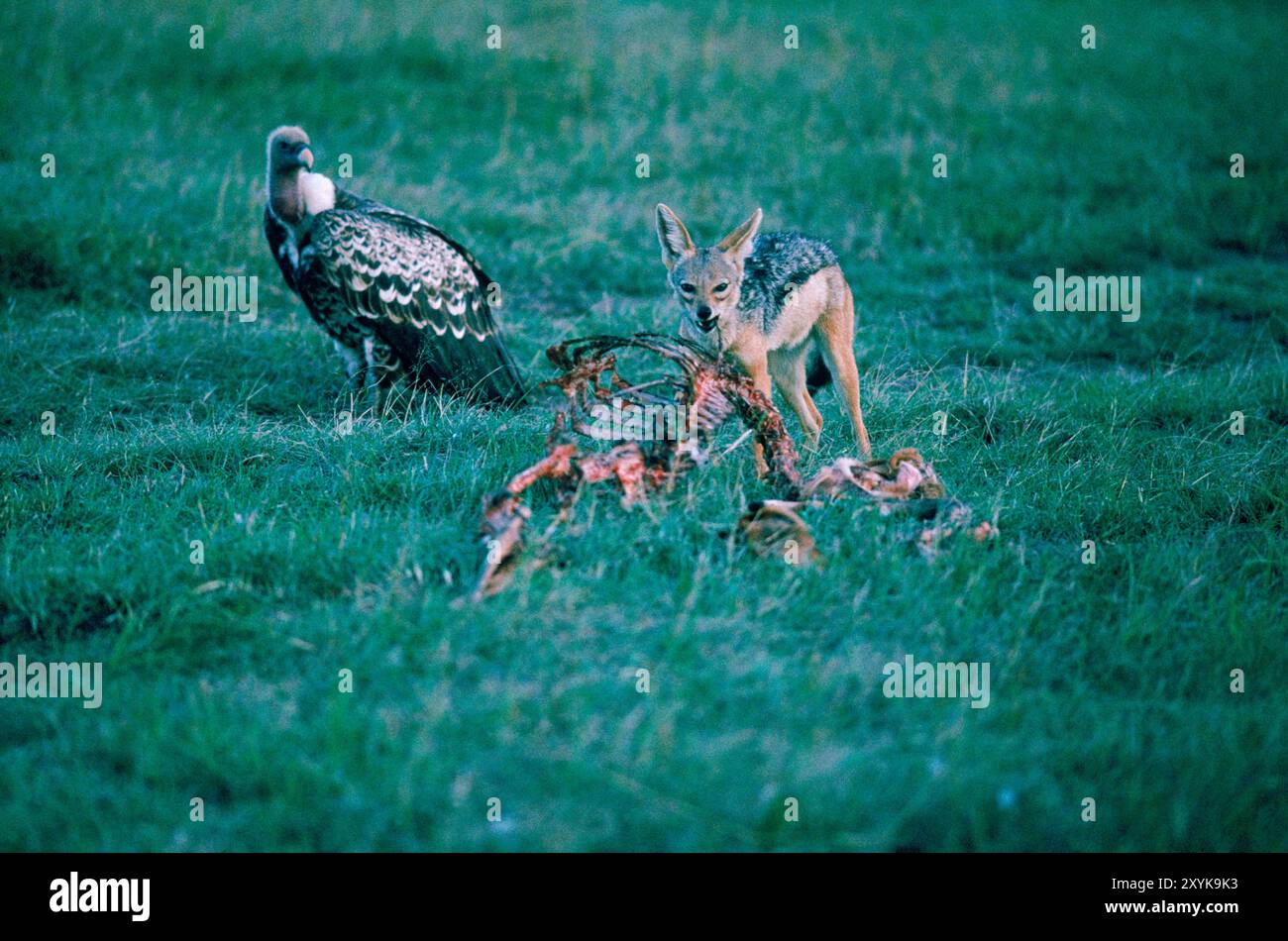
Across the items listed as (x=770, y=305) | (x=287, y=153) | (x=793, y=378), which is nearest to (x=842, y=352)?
(x=793, y=378)

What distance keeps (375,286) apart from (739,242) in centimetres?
242

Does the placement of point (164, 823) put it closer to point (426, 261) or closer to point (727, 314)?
point (727, 314)

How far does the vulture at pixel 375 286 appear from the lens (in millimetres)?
6836

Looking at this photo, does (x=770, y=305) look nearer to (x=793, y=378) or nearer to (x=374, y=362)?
(x=793, y=378)

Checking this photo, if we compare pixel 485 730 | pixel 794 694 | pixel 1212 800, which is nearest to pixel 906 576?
pixel 794 694

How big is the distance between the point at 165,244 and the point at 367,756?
657 cm

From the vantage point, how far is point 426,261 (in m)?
7.25

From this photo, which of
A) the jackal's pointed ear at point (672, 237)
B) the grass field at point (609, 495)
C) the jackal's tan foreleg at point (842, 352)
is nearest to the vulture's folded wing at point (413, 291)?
the grass field at point (609, 495)

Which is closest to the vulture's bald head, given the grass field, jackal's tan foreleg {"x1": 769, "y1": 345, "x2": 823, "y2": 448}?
the grass field

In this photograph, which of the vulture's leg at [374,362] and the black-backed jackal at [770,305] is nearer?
the black-backed jackal at [770,305]

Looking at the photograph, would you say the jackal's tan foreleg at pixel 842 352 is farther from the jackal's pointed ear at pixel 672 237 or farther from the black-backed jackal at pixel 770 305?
the jackal's pointed ear at pixel 672 237

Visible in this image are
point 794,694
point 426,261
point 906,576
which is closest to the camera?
point 794,694

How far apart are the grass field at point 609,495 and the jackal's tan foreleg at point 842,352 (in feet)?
0.82

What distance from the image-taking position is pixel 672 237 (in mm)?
5672
